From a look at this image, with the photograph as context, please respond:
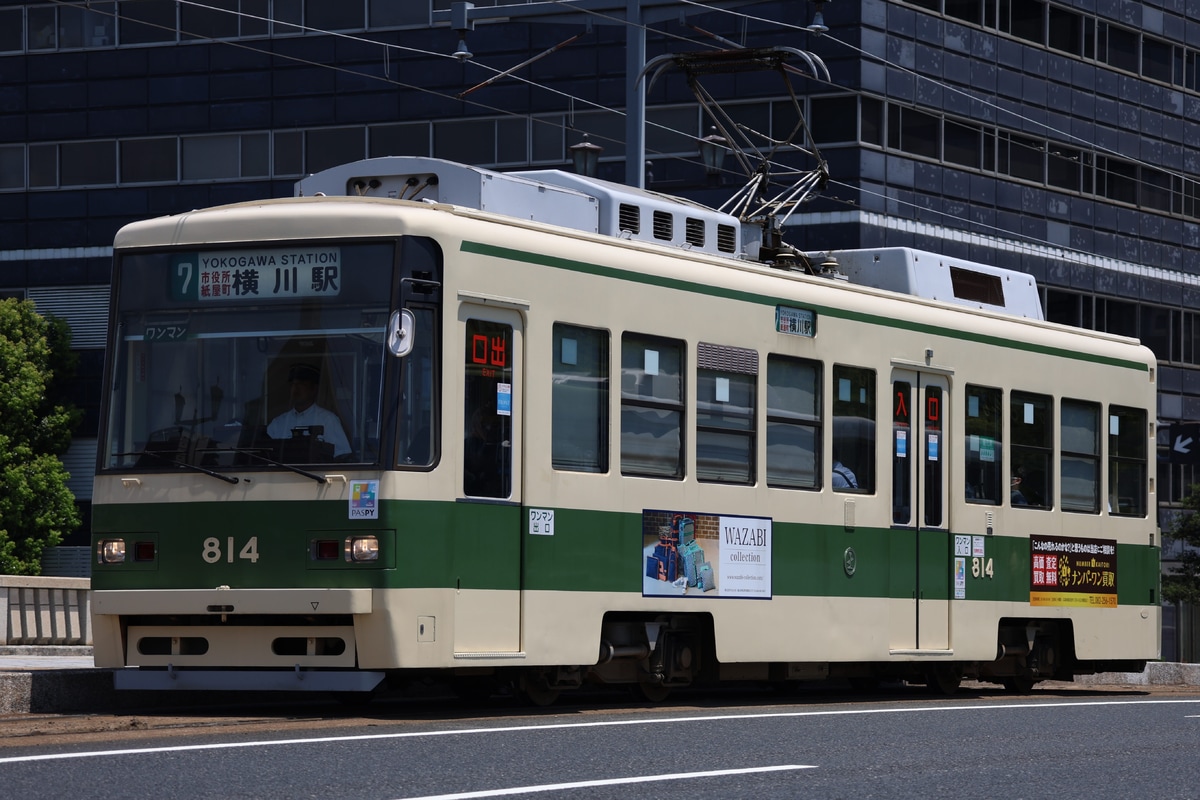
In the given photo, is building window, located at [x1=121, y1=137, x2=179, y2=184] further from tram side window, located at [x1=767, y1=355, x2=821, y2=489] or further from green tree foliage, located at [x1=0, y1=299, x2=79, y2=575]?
tram side window, located at [x1=767, y1=355, x2=821, y2=489]

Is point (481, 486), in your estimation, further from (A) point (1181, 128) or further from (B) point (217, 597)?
(A) point (1181, 128)

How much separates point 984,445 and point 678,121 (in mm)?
27244

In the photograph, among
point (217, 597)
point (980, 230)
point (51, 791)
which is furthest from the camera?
point (980, 230)

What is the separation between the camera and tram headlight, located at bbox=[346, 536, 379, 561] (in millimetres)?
12359

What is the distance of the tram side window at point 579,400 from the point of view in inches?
535

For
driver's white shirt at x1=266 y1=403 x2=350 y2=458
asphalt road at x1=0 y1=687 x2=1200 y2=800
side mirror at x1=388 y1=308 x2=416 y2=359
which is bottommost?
asphalt road at x1=0 y1=687 x2=1200 y2=800

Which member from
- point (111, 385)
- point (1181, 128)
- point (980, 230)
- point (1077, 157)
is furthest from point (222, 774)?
point (1181, 128)

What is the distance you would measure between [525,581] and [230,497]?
1.83m

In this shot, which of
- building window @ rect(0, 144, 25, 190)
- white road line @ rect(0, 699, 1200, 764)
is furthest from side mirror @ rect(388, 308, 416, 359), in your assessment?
building window @ rect(0, 144, 25, 190)

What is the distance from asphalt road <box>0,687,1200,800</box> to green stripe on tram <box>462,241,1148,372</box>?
2.77 metres

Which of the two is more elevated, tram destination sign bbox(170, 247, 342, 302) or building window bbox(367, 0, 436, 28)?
building window bbox(367, 0, 436, 28)

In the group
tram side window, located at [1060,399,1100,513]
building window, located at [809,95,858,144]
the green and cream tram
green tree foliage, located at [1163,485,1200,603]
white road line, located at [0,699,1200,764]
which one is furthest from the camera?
building window, located at [809,95,858,144]

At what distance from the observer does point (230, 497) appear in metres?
12.7

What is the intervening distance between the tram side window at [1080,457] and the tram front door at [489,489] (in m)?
7.14
